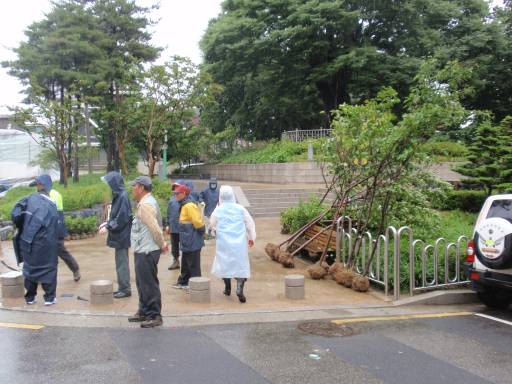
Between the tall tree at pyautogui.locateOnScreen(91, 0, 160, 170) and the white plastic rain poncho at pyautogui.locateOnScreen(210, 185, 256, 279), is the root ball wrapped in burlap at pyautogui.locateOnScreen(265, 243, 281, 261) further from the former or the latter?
the tall tree at pyautogui.locateOnScreen(91, 0, 160, 170)

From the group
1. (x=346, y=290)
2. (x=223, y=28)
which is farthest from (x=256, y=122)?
(x=346, y=290)

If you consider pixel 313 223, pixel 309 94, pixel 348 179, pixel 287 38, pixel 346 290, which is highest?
pixel 287 38

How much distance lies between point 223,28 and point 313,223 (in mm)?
18628

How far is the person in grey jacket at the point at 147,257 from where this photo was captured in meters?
6.38

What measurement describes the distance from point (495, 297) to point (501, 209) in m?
1.29

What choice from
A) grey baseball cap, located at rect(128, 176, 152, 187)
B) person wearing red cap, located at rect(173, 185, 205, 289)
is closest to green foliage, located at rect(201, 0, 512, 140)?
person wearing red cap, located at rect(173, 185, 205, 289)

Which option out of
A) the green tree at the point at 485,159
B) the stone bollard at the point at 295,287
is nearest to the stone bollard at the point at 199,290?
the stone bollard at the point at 295,287

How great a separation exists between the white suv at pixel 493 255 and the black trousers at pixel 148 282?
4.19 m

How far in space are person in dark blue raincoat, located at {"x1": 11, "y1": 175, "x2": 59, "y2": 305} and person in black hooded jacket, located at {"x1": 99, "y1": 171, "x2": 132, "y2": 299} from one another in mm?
721

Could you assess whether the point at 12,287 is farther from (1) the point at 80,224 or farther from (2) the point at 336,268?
(1) the point at 80,224

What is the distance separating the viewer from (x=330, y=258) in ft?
33.6

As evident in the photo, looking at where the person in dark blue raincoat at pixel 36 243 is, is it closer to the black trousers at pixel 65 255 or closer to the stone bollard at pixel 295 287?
the black trousers at pixel 65 255

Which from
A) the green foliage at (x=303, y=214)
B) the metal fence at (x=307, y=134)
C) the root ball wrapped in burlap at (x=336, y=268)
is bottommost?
the root ball wrapped in burlap at (x=336, y=268)

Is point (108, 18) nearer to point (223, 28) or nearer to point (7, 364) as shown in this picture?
point (223, 28)
